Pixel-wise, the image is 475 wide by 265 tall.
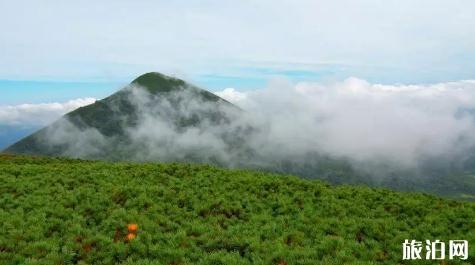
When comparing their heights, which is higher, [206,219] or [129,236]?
[129,236]

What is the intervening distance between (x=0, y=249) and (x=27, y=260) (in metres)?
2.63

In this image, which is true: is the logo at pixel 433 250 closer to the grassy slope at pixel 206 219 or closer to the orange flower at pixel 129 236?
the grassy slope at pixel 206 219

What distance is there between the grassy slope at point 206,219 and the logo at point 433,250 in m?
0.44

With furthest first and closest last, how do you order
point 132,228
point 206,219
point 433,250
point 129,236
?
point 206,219, point 132,228, point 129,236, point 433,250

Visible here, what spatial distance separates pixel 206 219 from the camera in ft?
85.2

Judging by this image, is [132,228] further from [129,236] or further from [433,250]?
[433,250]

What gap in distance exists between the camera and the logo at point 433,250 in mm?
18802

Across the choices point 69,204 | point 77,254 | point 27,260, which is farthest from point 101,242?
point 69,204

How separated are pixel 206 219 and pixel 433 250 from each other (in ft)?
39.1

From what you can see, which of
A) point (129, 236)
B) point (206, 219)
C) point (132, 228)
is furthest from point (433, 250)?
point (132, 228)

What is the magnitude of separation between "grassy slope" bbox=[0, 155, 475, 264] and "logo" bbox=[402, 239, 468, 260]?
1.46 ft

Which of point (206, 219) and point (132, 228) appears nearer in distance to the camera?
point (132, 228)

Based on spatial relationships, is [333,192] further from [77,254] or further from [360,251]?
[77,254]

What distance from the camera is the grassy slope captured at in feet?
62.3
